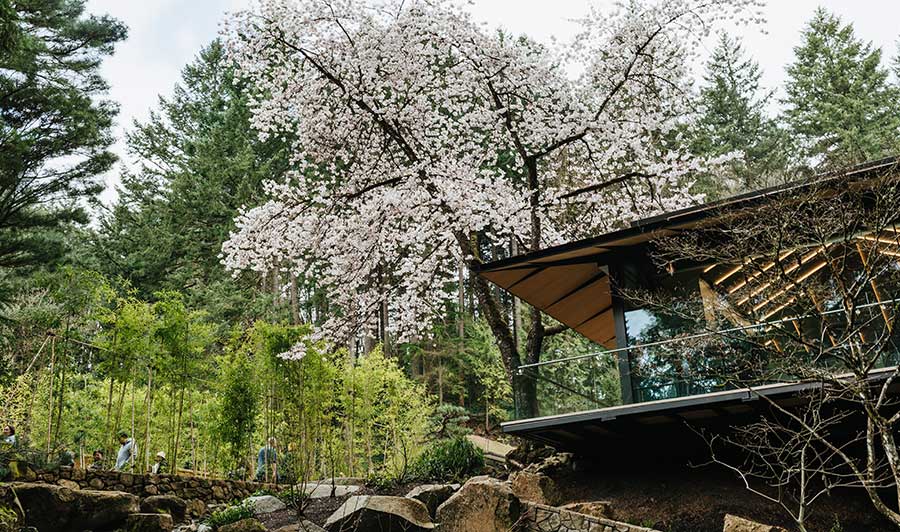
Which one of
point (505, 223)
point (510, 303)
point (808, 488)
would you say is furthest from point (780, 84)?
point (808, 488)

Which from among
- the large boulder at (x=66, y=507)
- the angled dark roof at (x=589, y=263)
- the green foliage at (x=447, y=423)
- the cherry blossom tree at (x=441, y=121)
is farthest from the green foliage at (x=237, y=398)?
the green foliage at (x=447, y=423)

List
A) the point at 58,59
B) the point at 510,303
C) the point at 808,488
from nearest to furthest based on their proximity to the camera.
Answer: the point at 808,488 → the point at 58,59 → the point at 510,303

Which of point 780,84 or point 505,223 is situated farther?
point 780,84

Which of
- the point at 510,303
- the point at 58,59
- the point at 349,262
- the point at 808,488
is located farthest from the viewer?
the point at 510,303

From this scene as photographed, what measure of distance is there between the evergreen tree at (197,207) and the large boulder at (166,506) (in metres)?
11.0

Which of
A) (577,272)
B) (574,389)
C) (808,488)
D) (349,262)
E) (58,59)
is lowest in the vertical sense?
(808,488)

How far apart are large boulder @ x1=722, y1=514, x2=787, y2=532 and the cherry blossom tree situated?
4.14 meters

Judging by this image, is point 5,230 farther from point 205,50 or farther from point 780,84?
point 780,84

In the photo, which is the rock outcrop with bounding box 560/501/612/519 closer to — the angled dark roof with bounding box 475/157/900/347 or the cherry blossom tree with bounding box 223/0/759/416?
the cherry blossom tree with bounding box 223/0/759/416

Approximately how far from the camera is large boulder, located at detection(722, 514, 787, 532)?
671 centimetres

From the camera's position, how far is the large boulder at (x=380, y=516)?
791 centimetres

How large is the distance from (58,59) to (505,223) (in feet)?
40.0

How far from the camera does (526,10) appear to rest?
1200cm

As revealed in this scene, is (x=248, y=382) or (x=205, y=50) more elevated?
(x=205, y=50)
